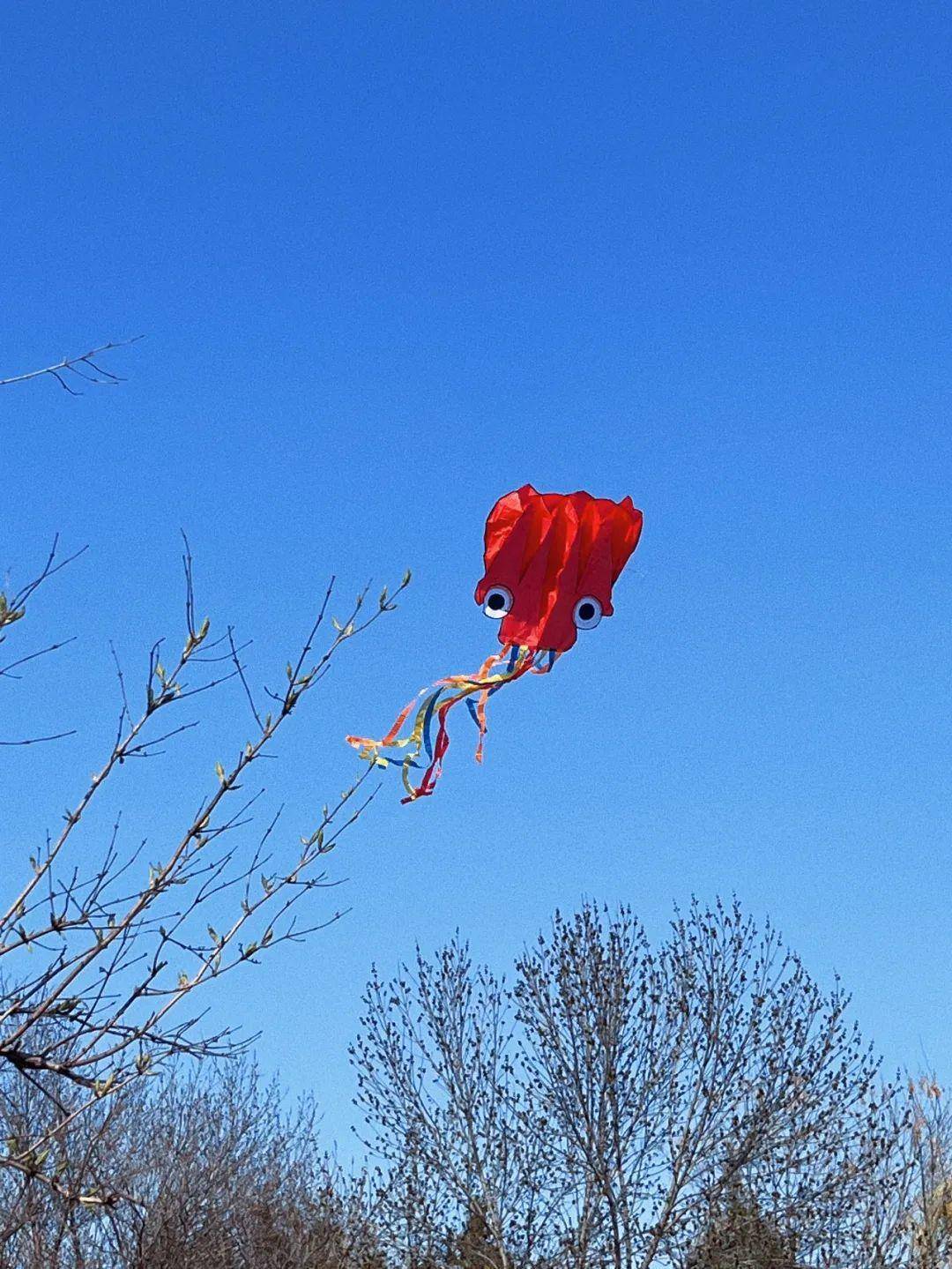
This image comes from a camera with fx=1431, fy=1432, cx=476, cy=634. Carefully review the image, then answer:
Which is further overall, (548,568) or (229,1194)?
(229,1194)

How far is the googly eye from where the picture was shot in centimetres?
727

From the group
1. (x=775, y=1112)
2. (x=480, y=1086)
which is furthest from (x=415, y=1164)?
(x=775, y=1112)

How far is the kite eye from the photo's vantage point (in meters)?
7.30

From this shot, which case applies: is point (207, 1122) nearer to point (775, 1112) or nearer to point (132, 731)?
point (775, 1112)

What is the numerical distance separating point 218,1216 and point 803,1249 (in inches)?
245

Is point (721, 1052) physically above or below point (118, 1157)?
above

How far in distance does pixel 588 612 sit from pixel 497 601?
47cm

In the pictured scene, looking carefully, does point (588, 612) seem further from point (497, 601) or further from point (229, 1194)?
point (229, 1194)

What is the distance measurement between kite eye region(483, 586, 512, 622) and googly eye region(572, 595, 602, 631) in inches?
13.4

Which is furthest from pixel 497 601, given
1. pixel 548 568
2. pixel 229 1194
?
pixel 229 1194

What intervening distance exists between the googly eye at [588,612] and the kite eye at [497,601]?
34cm

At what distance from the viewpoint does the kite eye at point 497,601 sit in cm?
730

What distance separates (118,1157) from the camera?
16719 mm

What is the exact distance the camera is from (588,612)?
7289 mm
